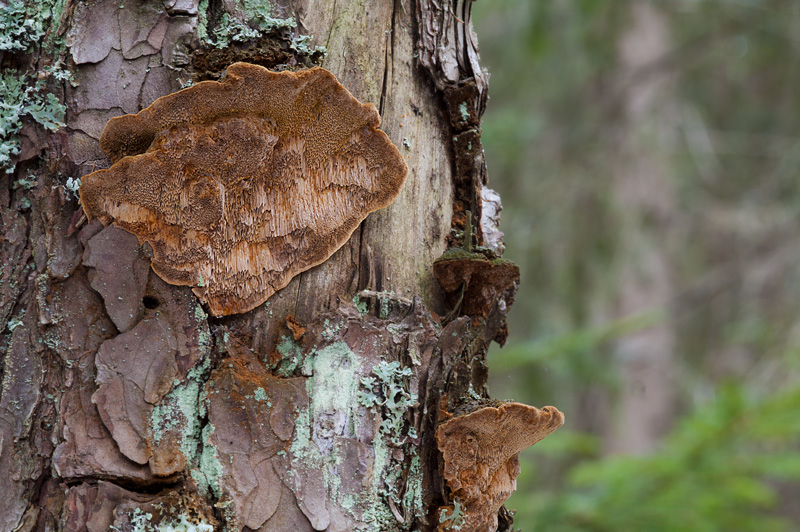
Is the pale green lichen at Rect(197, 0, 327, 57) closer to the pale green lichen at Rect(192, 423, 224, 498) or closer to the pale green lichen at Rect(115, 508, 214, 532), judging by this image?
the pale green lichen at Rect(192, 423, 224, 498)

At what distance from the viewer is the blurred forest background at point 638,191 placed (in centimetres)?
568

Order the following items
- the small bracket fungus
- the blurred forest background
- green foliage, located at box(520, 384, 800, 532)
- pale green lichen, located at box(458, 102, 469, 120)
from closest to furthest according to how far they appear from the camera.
Result: the small bracket fungus < pale green lichen, located at box(458, 102, 469, 120) < green foliage, located at box(520, 384, 800, 532) < the blurred forest background

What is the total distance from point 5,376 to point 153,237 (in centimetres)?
33

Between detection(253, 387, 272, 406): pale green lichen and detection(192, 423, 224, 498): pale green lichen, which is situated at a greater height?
detection(253, 387, 272, 406): pale green lichen

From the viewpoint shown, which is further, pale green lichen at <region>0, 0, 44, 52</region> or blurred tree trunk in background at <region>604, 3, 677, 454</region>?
blurred tree trunk in background at <region>604, 3, 677, 454</region>

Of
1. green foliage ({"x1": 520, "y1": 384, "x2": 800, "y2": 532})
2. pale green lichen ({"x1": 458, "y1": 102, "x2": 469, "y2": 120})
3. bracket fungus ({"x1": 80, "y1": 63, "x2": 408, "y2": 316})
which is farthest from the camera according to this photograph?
green foliage ({"x1": 520, "y1": 384, "x2": 800, "y2": 532})

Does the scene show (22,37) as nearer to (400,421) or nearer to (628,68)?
(400,421)

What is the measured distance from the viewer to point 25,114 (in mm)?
1094

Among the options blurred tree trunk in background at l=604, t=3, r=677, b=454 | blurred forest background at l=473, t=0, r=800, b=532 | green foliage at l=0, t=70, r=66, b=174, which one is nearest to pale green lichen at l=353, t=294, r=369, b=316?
green foliage at l=0, t=70, r=66, b=174

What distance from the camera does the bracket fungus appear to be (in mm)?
983

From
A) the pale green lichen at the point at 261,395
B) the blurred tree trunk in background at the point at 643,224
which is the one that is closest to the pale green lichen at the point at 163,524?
the pale green lichen at the point at 261,395

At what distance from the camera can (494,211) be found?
1378 mm

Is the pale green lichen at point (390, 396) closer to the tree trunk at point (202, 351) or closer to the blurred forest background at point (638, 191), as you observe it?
the tree trunk at point (202, 351)

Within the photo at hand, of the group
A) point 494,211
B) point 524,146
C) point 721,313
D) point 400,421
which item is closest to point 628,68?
point 524,146
